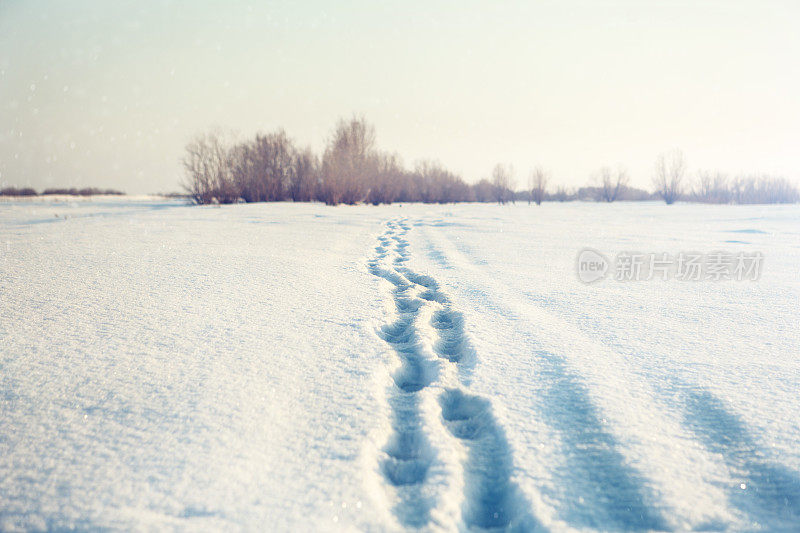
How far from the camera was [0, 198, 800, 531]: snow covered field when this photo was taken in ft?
2.77

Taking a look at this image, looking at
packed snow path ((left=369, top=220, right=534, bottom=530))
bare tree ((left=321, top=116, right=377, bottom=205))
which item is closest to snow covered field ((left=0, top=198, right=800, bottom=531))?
packed snow path ((left=369, top=220, right=534, bottom=530))

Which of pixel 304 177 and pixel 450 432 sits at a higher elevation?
pixel 304 177

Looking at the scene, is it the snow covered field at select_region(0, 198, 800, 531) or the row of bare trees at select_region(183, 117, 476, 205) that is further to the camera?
the row of bare trees at select_region(183, 117, 476, 205)

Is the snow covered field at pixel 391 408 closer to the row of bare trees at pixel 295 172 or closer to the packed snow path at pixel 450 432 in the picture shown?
the packed snow path at pixel 450 432

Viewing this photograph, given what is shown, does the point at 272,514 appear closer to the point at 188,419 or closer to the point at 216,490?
the point at 216,490

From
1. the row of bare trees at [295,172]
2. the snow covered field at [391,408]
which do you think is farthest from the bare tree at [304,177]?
the snow covered field at [391,408]

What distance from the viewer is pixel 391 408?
1.24m

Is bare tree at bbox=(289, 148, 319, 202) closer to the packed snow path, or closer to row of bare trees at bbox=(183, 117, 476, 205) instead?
row of bare trees at bbox=(183, 117, 476, 205)

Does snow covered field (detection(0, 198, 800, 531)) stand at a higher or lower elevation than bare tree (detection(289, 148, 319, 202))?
lower

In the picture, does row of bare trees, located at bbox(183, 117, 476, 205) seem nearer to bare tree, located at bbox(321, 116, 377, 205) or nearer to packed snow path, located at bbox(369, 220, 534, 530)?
bare tree, located at bbox(321, 116, 377, 205)

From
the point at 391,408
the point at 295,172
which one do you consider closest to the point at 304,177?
the point at 295,172

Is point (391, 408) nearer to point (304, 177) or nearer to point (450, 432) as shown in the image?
point (450, 432)

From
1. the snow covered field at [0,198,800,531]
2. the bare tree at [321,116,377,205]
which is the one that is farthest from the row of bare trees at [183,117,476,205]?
the snow covered field at [0,198,800,531]

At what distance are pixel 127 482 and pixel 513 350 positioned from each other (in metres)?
1.30
